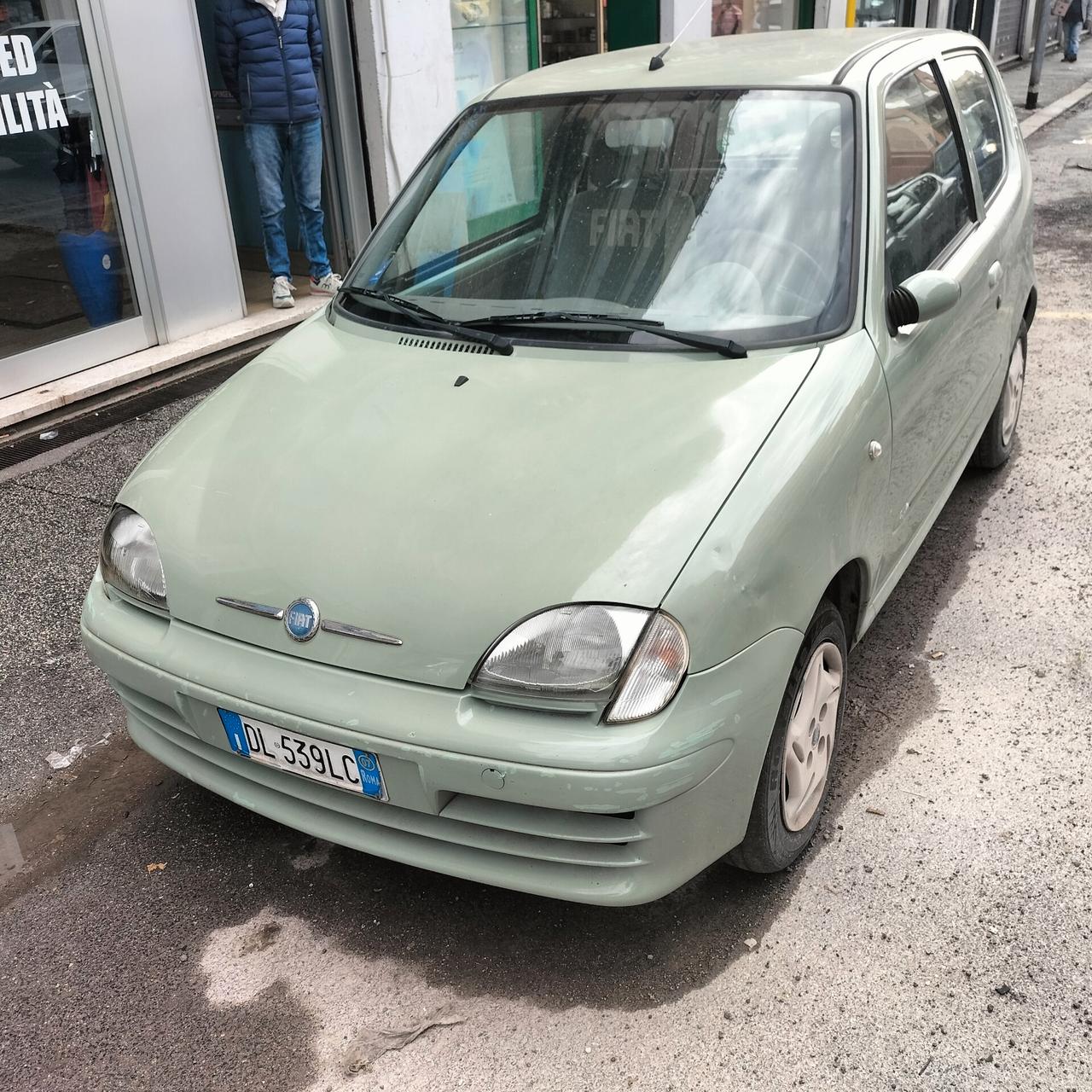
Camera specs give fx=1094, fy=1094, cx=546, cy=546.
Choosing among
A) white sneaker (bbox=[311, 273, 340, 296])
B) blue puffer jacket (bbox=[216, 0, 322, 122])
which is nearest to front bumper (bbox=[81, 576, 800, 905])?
blue puffer jacket (bbox=[216, 0, 322, 122])

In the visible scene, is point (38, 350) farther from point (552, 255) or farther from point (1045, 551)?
→ point (1045, 551)

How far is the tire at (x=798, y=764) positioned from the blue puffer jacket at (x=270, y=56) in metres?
5.48

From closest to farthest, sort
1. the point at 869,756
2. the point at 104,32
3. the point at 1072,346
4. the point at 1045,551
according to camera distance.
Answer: the point at 869,756 < the point at 1045,551 < the point at 104,32 < the point at 1072,346

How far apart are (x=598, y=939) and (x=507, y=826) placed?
552mm

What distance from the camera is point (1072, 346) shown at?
607 cm

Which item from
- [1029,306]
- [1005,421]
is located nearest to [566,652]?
[1005,421]

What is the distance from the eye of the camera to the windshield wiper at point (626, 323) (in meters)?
2.62

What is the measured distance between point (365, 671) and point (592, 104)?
1.95m

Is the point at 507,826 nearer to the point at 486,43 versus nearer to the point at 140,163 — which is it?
the point at 140,163

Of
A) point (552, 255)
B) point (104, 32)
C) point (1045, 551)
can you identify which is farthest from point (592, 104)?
point (104, 32)

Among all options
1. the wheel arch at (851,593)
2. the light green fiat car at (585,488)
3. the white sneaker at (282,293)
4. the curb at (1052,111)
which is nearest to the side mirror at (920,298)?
the light green fiat car at (585,488)

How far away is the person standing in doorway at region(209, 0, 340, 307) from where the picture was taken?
6.48 metres

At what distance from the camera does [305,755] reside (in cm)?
222

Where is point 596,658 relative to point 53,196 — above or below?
below
